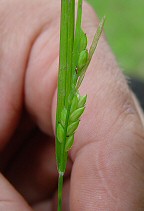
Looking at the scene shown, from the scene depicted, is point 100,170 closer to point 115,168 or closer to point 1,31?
point 115,168

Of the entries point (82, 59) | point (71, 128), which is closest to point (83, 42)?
point (82, 59)

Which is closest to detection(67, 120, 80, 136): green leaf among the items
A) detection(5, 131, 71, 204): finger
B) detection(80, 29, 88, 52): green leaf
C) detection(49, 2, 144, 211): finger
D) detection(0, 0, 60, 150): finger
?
detection(80, 29, 88, 52): green leaf

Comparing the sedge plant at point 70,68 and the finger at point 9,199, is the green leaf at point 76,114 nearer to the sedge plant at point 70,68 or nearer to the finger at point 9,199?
the sedge plant at point 70,68

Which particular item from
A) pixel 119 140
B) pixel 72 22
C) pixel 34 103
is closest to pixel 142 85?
pixel 34 103

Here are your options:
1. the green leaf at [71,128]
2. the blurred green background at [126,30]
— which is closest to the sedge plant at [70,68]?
the green leaf at [71,128]

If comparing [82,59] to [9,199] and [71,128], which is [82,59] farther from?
[9,199]

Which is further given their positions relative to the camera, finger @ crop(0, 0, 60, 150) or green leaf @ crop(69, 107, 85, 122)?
finger @ crop(0, 0, 60, 150)

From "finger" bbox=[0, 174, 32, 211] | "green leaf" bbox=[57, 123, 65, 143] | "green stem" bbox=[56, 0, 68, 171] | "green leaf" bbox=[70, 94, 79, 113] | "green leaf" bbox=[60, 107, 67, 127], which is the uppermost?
"green stem" bbox=[56, 0, 68, 171]

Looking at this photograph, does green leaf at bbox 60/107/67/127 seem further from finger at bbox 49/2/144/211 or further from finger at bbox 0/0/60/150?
finger at bbox 0/0/60/150
